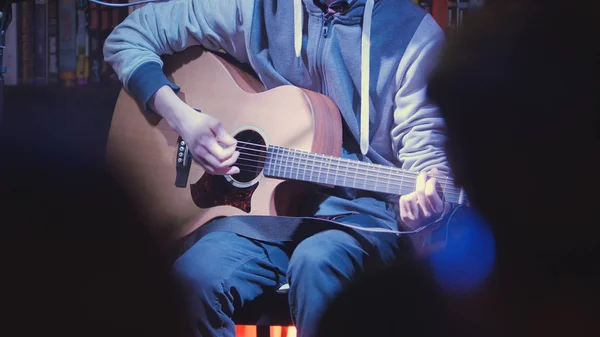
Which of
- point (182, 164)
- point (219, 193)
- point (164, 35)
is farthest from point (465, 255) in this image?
point (164, 35)

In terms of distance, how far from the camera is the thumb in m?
1.33

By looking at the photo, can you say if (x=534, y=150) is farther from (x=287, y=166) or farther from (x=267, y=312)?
(x=267, y=312)

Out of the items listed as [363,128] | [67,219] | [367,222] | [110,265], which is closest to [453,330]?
[367,222]

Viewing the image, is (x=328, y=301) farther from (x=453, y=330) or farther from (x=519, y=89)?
(x=519, y=89)

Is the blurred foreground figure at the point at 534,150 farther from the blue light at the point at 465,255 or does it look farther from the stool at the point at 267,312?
the stool at the point at 267,312

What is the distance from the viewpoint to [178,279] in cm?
126

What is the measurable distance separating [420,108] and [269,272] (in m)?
0.46

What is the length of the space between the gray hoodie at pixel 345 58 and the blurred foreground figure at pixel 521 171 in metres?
0.07

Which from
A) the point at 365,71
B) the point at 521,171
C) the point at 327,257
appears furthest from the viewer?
the point at 521,171

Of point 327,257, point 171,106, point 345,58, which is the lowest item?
point 327,257

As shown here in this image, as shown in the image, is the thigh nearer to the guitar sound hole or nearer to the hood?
the guitar sound hole

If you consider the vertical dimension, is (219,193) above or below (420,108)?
below

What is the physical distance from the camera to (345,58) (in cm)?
131

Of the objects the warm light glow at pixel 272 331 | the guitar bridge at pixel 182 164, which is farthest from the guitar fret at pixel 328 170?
the warm light glow at pixel 272 331
